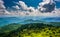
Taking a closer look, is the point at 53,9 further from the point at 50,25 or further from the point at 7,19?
the point at 7,19

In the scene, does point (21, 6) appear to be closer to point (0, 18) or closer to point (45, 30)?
point (0, 18)

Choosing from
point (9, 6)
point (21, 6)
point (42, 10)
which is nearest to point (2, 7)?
point (9, 6)

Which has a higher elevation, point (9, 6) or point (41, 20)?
point (9, 6)

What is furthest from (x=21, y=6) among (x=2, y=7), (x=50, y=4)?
(x=50, y=4)

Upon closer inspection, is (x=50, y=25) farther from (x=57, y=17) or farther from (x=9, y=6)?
(x=9, y=6)

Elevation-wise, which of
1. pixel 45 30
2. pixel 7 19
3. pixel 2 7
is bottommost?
pixel 45 30

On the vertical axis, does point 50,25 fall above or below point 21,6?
below
